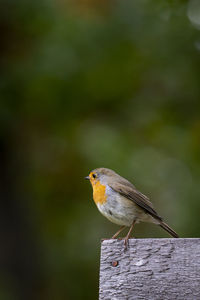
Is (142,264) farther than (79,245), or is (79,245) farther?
(79,245)

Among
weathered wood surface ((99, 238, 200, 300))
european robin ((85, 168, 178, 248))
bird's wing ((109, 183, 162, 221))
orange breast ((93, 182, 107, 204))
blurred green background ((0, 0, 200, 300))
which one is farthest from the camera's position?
blurred green background ((0, 0, 200, 300))

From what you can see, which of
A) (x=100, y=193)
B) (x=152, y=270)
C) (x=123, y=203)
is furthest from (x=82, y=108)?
(x=152, y=270)

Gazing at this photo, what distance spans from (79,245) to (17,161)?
65.8 inches

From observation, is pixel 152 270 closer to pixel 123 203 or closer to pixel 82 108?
pixel 123 203

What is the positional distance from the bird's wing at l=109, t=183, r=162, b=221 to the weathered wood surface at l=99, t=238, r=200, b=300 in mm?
1060

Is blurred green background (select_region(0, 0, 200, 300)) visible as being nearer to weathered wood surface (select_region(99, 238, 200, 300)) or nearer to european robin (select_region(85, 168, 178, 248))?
european robin (select_region(85, 168, 178, 248))

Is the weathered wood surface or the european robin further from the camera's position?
the european robin

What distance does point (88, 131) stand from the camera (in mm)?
7324

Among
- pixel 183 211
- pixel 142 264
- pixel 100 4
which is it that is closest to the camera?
pixel 142 264

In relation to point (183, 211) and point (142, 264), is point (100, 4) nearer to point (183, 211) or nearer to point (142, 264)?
point (183, 211)

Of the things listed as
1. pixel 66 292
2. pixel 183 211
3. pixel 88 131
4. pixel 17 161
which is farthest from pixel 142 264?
pixel 17 161

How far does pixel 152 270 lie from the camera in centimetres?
Answer: 224

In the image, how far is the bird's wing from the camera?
339cm

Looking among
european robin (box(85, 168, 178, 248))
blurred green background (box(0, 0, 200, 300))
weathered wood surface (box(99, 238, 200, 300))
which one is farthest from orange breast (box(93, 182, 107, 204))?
blurred green background (box(0, 0, 200, 300))
